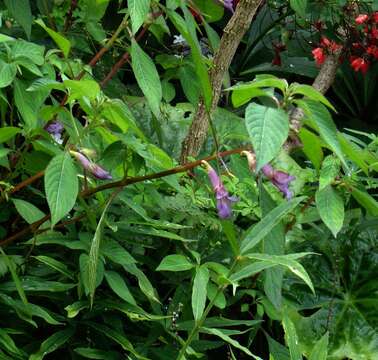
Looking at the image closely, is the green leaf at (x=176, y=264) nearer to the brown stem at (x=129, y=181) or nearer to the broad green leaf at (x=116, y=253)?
the broad green leaf at (x=116, y=253)

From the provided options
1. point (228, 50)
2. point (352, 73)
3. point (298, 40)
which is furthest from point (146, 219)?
point (352, 73)

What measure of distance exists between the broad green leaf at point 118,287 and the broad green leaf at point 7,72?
0.47 metres

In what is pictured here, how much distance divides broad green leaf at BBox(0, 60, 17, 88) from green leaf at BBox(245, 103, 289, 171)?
0.44 m

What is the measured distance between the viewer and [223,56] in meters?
2.17

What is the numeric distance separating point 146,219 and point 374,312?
1.01 m

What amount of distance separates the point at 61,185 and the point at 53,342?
0.48 meters

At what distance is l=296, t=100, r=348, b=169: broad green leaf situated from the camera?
4.49 feet

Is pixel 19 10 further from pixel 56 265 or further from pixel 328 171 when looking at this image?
pixel 328 171

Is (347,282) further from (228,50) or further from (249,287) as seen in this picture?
(228,50)

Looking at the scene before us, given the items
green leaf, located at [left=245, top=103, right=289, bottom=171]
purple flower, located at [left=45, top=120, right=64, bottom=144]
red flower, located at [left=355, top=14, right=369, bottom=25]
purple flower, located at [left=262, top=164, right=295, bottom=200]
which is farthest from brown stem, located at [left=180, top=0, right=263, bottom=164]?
red flower, located at [left=355, top=14, right=369, bottom=25]

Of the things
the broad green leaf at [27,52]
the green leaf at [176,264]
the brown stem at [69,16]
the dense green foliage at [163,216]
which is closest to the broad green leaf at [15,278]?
the dense green foliage at [163,216]

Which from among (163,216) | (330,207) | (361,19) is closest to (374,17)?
(361,19)

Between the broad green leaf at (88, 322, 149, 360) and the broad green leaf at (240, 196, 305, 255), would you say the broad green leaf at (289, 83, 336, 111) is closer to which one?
the broad green leaf at (240, 196, 305, 255)

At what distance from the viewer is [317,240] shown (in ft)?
7.69
